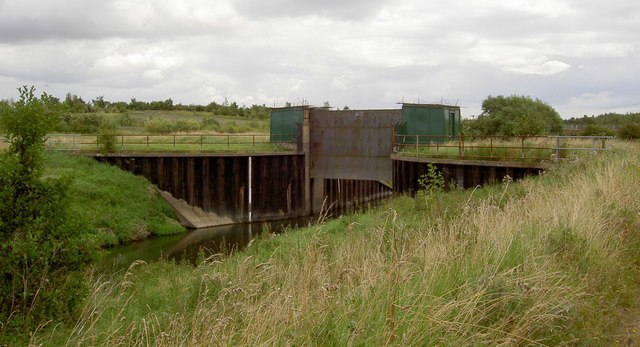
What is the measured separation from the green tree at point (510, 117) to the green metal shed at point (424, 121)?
476 inches

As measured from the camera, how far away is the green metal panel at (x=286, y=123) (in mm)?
33141

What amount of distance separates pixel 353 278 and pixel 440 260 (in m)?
0.81

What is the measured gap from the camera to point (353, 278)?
5652 mm

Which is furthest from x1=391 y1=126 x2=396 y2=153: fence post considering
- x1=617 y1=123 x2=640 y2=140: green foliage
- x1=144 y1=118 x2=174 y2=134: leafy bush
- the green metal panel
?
x1=144 y1=118 x2=174 y2=134: leafy bush

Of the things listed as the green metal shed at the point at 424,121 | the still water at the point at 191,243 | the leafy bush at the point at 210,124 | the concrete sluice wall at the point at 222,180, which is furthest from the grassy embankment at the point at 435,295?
the leafy bush at the point at 210,124

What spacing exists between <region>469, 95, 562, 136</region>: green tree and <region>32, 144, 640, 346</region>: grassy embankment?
36.2 metres

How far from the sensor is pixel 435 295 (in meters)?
5.03

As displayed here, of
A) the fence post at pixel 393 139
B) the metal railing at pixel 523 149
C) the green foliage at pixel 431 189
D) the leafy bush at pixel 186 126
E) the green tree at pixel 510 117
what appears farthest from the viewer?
the leafy bush at pixel 186 126

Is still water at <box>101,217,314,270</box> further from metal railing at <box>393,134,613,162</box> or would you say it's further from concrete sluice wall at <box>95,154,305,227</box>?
metal railing at <box>393,134,613,162</box>

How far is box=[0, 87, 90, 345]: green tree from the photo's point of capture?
654cm

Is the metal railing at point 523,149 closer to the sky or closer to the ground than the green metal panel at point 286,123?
closer to the ground

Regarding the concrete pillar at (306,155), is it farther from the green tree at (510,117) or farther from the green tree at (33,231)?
the green tree at (33,231)

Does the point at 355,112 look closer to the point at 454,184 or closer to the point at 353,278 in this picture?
the point at 454,184

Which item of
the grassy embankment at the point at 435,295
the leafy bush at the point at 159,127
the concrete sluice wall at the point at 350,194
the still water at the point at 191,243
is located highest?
the leafy bush at the point at 159,127
